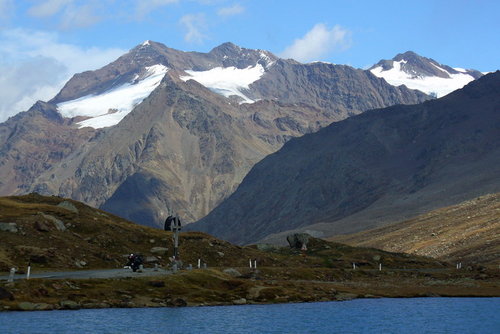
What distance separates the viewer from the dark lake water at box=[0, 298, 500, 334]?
192 feet

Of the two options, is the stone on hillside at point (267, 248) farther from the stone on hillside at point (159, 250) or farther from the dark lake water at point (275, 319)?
the dark lake water at point (275, 319)

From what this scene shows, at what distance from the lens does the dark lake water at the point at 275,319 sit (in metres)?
58.6

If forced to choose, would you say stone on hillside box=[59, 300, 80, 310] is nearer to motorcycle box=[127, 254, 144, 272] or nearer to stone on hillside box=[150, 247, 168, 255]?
motorcycle box=[127, 254, 144, 272]

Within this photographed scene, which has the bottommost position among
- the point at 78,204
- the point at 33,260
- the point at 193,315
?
the point at 193,315

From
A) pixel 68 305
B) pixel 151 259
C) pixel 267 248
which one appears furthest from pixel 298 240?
pixel 68 305

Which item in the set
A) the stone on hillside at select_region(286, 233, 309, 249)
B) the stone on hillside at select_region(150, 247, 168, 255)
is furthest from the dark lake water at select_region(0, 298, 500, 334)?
the stone on hillside at select_region(286, 233, 309, 249)

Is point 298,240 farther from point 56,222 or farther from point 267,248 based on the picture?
point 56,222

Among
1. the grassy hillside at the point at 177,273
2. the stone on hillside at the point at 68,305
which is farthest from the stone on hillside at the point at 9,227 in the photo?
the stone on hillside at the point at 68,305

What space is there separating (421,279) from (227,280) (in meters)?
36.7

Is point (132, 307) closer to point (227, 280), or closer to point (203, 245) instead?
point (227, 280)

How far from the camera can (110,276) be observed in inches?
2864

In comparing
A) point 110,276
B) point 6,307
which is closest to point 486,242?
point 110,276

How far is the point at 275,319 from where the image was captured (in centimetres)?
6694

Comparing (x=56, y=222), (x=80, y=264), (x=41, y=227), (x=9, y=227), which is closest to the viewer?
(x=80, y=264)
